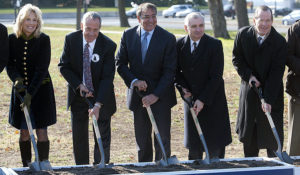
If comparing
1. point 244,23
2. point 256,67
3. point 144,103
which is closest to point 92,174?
point 144,103

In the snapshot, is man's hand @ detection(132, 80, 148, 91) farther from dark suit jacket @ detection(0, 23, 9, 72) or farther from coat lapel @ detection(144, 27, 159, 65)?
dark suit jacket @ detection(0, 23, 9, 72)

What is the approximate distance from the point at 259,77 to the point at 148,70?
1194mm

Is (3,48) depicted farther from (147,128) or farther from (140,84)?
(147,128)

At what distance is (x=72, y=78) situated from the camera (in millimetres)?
6285

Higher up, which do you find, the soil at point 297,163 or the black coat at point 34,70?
the black coat at point 34,70

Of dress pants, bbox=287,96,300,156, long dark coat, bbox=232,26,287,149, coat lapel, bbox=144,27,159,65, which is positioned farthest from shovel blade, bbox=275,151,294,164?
coat lapel, bbox=144,27,159,65

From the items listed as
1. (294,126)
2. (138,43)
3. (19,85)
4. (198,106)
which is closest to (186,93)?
(198,106)

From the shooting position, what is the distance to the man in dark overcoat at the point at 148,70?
6.35 m

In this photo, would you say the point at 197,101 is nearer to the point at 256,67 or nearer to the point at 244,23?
the point at 256,67

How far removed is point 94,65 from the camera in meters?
6.36

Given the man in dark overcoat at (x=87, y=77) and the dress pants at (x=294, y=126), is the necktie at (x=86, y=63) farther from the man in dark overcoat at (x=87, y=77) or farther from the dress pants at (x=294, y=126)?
the dress pants at (x=294, y=126)

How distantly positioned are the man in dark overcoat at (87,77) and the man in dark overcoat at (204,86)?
2.55 ft

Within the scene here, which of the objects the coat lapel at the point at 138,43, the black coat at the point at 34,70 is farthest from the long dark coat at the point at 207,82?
the black coat at the point at 34,70

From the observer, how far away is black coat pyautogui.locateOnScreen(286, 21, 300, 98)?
6.65 metres
